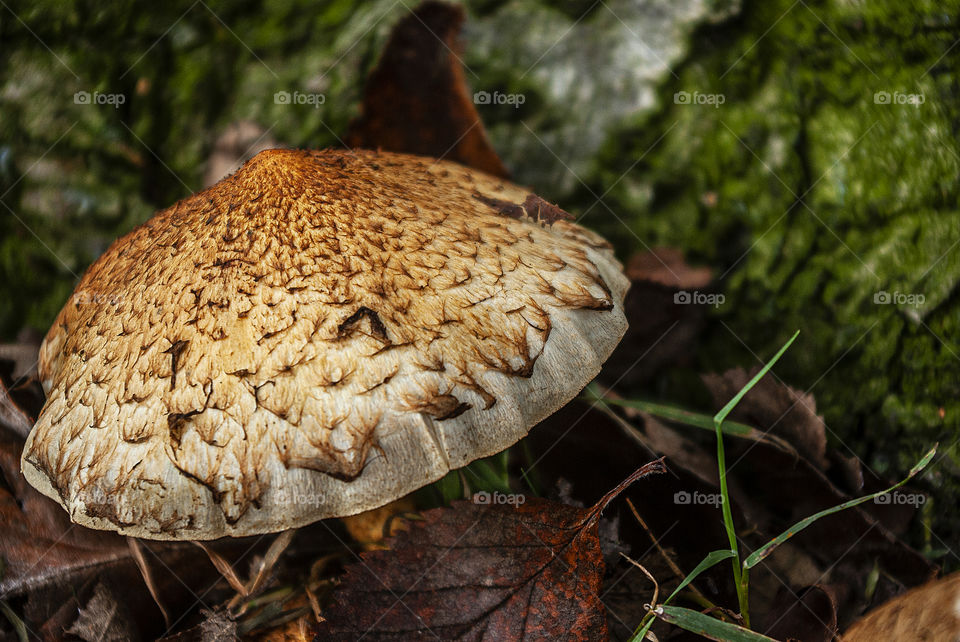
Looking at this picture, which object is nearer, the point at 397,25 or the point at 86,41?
the point at 397,25

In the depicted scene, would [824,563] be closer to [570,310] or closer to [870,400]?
[870,400]

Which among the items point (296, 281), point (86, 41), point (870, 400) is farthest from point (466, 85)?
point (870, 400)

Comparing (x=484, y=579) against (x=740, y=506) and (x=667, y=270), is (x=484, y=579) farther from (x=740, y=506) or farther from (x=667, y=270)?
(x=667, y=270)
